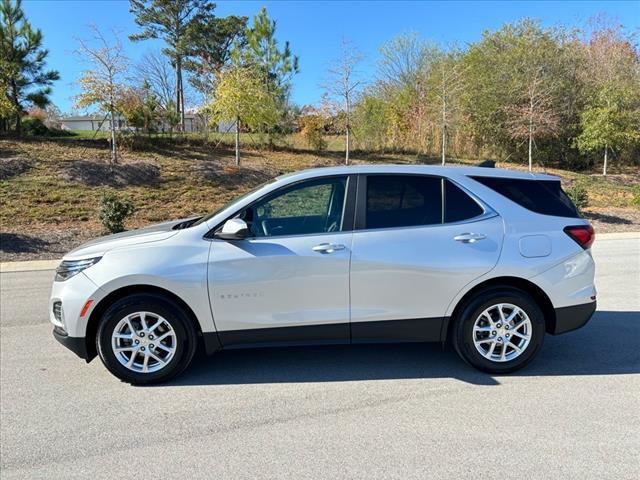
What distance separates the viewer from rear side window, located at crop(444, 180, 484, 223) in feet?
14.0

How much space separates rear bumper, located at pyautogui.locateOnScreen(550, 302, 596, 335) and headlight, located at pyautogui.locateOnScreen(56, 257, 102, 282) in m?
3.88

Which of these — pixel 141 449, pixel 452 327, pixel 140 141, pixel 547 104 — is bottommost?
pixel 141 449

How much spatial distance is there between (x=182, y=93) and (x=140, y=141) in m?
7.45

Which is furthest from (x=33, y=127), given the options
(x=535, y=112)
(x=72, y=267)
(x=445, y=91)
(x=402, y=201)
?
(x=402, y=201)

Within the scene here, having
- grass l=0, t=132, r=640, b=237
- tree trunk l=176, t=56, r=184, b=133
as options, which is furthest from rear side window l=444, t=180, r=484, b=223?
tree trunk l=176, t=56, r=184, b=133

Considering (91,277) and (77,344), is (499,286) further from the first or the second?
(77,344)

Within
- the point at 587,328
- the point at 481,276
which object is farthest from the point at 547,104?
the point at 481,276

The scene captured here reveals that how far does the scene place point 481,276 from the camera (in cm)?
414

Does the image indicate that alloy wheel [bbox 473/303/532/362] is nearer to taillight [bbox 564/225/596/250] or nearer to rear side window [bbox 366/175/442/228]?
taillight [bbox 564/225/596/250]

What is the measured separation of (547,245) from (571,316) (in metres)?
0.65

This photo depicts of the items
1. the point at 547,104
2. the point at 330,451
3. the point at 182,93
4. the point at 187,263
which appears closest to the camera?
the point at 330,451

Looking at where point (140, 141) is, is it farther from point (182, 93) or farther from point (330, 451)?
point (330, 451)

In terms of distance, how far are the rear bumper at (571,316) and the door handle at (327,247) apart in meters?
1.94

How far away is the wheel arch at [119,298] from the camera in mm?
4066
